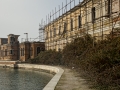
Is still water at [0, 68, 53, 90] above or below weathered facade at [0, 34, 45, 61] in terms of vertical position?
below

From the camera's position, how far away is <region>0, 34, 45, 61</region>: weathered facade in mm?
44906

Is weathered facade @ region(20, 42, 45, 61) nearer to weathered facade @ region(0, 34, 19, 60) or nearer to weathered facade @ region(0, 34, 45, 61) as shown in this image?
weathered facade @ region(0, 34, 45, 61)

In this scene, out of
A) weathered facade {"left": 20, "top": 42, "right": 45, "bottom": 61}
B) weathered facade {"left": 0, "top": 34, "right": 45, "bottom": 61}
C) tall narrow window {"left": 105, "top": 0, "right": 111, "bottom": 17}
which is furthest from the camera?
weathered facade {"left": 0, "top": 34, "right": 45, "bottom": 61}

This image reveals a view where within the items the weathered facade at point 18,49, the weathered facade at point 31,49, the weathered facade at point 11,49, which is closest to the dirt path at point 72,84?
the weathered facade at point 31,49

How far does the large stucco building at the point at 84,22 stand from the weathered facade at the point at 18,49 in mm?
2713

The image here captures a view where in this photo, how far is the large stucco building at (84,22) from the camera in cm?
1922

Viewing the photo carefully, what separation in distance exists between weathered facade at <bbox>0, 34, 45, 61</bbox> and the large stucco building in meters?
2.71

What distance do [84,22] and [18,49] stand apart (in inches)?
1082

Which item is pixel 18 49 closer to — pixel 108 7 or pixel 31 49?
pixel 31 49

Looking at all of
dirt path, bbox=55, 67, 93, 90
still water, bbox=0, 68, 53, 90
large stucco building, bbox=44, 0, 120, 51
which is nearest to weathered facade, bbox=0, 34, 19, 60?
large stucco building, bbox=44, 0, 120, 51

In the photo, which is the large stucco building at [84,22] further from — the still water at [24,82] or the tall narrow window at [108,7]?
the still water at [24,82]

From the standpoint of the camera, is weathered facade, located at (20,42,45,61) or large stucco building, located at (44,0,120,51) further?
weathered facade, located at (20,42,45,61)

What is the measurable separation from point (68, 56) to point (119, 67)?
40.9ft

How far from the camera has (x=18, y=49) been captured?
50.7 metres
